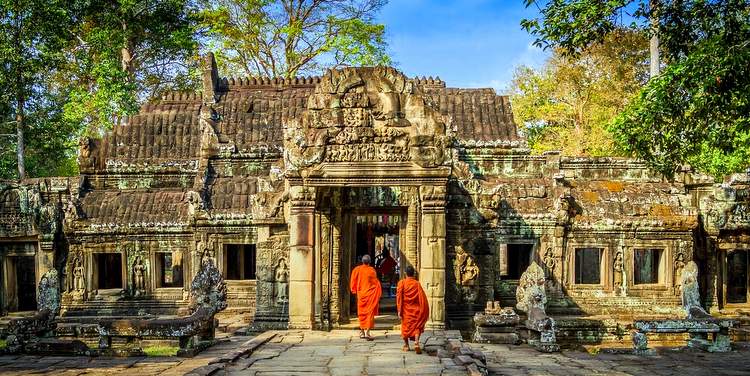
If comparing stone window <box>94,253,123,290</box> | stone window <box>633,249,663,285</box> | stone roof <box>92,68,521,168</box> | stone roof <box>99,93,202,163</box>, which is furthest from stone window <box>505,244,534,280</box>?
stone window <box>94,253,123,290</box>

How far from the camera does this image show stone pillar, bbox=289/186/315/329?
13203 mm

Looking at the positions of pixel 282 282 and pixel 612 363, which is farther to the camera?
pixel 282 282

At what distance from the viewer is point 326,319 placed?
46.0 ft

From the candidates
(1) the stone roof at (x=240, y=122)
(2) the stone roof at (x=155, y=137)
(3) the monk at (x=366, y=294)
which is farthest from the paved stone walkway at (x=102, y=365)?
(2) the stone roof at (x=155, y=137)

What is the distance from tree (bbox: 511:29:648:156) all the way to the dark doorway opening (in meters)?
18.2

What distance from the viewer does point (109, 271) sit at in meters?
21.8

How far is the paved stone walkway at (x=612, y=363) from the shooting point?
1122 centimetres

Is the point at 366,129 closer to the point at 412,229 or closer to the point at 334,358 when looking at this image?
the point at 412,229

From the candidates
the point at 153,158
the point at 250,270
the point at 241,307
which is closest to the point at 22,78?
the point at 153,158

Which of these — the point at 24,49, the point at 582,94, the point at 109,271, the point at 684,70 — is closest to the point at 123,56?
the point at 24,49

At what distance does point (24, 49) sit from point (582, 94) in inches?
829

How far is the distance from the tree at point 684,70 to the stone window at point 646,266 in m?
8.29

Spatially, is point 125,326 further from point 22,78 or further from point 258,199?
point 22,78

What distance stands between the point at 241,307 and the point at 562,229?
7.83 m
